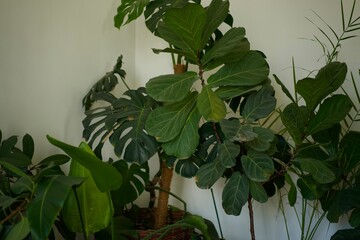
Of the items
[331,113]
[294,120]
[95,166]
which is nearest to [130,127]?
[95,166]

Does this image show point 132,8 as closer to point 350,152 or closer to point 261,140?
point 261,140

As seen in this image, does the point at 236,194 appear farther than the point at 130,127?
No

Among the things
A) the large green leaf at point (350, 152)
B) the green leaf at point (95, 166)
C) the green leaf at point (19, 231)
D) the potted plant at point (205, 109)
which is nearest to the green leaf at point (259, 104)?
the potted plant at point (205, 109)

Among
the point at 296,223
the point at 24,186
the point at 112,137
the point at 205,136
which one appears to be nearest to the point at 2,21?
the point at 112,137

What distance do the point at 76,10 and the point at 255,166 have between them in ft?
3.34

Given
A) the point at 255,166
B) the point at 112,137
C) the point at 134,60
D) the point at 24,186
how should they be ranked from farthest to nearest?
the point at 134,60
the point at 112,137
the point at 255,166
the point at 24,186

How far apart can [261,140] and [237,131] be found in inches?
3.0

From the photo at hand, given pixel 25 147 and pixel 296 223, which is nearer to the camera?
pixel 25 147

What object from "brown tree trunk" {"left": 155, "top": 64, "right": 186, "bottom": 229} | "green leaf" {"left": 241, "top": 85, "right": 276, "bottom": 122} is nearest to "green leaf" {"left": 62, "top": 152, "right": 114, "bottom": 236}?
"brown tree trunk" {"left": 155, "top": 64, "right": 186, "bottom": 229}

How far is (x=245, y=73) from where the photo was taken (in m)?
0.98

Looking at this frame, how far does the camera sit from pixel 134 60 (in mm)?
1727

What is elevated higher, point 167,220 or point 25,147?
point 25,147

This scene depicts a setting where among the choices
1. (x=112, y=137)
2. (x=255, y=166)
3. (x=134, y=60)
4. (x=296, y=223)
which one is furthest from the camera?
(x=134, y=60)

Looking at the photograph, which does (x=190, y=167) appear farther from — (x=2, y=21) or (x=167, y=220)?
(x=2, y=21)
